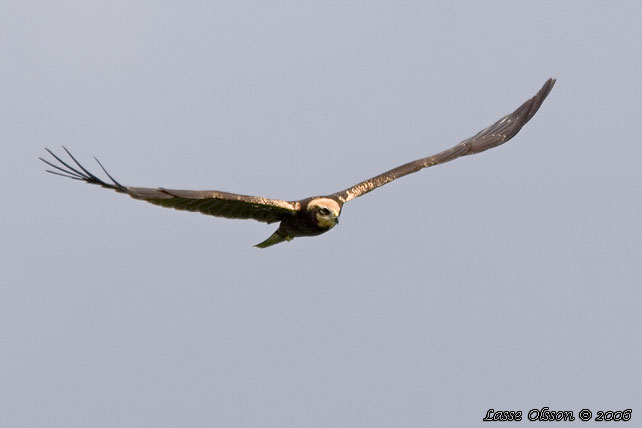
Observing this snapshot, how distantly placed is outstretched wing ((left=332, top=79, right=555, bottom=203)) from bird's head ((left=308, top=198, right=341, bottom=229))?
2.80 feet

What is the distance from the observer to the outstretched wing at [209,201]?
51.2ft

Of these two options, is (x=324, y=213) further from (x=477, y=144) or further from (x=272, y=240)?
(x=477, y=144)

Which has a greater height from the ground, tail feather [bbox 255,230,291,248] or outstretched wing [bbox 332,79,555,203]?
outstretched wing [bbox 332,79,555,203]

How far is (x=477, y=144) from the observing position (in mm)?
20766

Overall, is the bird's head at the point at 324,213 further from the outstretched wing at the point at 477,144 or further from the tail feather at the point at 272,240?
the tail feather at the point at 272,240

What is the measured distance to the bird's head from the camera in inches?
687

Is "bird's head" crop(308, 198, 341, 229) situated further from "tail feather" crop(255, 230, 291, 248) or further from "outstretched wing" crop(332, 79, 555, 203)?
"tail feather" crop(255, 230, 291, 248)

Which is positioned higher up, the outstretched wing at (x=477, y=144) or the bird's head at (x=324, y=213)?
the outstretched wing at (x=477, y=144)

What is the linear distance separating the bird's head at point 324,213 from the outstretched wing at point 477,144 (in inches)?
33.6

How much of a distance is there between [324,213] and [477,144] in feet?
14.6

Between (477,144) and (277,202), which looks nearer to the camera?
(277,202)

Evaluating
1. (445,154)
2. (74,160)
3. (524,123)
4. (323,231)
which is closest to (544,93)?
(524,123)

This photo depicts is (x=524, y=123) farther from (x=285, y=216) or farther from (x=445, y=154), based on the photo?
(x=285, y=216)

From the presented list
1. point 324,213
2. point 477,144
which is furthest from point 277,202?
point 477,144
